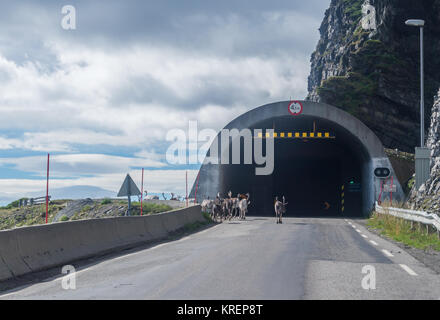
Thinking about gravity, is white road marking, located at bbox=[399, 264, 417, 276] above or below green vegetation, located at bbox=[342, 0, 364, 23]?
below

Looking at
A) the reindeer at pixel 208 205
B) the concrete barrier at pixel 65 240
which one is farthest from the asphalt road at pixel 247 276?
the reindeer at pixel 208 205

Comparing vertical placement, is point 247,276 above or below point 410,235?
above

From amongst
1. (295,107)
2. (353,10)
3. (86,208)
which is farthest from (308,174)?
(353,10)

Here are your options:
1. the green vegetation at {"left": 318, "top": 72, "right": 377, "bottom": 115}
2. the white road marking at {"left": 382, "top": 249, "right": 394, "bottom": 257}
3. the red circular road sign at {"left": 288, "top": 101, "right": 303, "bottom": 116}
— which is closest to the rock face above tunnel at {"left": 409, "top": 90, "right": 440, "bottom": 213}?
the white road marking at {"left": 382, "top": 249, "right": 394, "bottom": 257}

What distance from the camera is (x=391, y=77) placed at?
60.3 m

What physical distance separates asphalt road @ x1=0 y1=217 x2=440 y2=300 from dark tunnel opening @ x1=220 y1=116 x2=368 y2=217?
941 inches

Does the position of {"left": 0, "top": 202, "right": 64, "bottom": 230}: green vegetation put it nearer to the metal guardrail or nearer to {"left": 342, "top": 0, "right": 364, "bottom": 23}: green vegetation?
the metal guardrail

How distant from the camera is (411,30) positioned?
61.2 m

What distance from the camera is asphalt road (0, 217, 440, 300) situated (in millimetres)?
7223

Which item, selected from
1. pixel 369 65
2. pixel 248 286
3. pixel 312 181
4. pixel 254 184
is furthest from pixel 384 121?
pixel 248 286

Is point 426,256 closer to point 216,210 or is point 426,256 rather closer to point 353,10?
point 216,210

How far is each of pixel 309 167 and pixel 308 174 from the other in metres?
1.15
